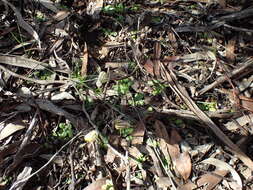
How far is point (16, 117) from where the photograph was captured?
205 cm

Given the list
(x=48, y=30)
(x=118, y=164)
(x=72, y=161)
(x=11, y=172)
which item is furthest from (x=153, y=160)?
(x=48, y=30)

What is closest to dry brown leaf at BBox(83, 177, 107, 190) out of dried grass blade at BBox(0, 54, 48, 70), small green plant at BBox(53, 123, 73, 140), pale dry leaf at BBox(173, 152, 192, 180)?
small green plant at BBox(53, 123, 73, 140)

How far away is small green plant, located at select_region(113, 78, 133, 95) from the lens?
2.13 m

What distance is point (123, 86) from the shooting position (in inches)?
84.3

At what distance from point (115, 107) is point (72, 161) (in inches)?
17.0

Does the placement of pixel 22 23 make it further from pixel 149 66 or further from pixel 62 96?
pixel 149 66

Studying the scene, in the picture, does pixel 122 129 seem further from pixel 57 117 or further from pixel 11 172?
pixel 11 172

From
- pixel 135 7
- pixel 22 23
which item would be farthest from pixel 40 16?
pixel 135 7

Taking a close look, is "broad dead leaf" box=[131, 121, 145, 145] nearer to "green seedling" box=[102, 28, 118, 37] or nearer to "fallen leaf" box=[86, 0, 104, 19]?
"green seedling" box=[102, 28, 118, 37]

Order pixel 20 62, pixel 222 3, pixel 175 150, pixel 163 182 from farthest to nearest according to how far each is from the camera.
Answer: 1. pixel 222 3
2. pixel 20 62
3. pixel 175 150
4. pixel 163 182

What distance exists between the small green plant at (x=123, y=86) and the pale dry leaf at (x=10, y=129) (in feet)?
2.12

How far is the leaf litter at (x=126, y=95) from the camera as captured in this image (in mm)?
1889

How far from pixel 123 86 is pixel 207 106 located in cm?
56

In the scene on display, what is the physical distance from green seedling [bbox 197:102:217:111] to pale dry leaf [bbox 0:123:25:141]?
1141mm
